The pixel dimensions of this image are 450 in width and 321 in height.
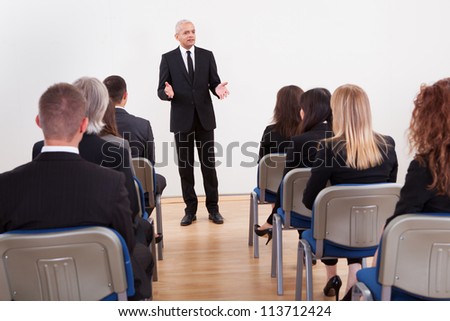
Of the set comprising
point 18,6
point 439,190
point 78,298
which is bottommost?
point 78,298

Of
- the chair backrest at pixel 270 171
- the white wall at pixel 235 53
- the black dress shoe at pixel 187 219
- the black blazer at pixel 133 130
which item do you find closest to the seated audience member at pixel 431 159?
the chair backrest at pixel 270 171

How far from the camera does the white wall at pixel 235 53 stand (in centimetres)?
545

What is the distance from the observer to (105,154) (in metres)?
2.48

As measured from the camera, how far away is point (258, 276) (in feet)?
11.5

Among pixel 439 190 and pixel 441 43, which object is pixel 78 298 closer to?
pixel 439 190

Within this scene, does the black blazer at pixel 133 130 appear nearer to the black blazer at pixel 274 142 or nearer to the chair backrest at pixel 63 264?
the black blazer at pixel 274 142

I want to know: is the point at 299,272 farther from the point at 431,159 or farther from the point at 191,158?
the point at 191,158

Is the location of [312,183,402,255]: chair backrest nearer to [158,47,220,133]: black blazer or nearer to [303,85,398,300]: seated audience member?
[303,85,398,300]: seated audience member

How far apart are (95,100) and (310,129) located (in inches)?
47.9

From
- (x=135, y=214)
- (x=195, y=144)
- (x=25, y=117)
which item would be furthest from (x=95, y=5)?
(x=135, y=214)

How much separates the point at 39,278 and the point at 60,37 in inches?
168

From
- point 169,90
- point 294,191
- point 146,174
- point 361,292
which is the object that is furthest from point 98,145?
point 169,90

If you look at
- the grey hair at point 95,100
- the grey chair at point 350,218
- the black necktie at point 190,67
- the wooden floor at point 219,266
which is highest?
the black necktie at point 190,67

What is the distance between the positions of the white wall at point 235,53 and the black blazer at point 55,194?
388cm
